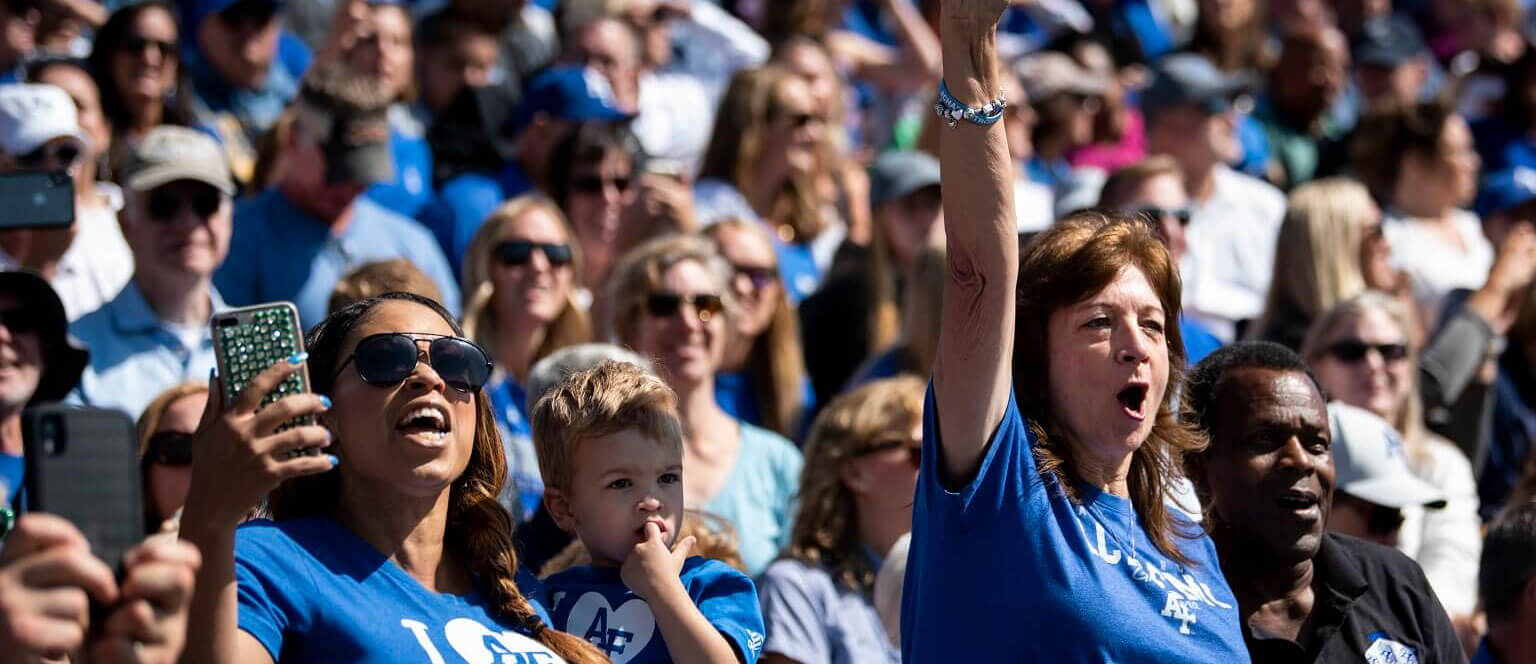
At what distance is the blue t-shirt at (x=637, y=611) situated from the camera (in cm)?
365

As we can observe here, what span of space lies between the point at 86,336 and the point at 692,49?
5023mm

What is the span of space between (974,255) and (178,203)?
3.44 meters

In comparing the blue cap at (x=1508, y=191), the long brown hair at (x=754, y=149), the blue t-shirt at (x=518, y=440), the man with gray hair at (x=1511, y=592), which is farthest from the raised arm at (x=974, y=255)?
the blue cap at (x=1508, y=191)

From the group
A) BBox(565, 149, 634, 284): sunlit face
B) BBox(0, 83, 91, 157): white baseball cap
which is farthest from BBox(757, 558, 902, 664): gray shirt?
BBox(0, 83, 91, 157): white baseball cap

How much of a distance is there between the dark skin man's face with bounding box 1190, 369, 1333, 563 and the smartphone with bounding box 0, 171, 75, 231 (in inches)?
92.8

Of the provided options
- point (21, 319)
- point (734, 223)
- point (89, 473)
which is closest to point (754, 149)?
point (734, 223)

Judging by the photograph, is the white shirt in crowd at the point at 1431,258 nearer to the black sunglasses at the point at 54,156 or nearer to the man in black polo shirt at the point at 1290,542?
the man in black polo shirt at the point at 1290,542

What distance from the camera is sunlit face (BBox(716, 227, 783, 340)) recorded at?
22.1ft

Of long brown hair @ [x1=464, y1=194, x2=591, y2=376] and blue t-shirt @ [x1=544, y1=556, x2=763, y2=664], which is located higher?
long brown hair @ [x1=464, y1=194, x2=591, y2=376]

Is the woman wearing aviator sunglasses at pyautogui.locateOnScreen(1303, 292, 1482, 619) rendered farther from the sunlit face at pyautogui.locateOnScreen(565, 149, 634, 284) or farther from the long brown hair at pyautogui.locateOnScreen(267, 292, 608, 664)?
the long brown hair at pyautogui.locateOnScreen(267, 292, 608, 664)

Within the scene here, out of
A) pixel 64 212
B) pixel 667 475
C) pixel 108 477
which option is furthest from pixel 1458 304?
pixel 108 477

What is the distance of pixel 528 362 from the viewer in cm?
633

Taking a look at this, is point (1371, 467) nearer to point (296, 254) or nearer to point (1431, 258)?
point (296, 254)

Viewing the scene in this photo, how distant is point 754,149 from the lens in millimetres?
8391
